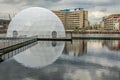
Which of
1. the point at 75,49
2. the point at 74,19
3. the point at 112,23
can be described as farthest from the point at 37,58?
the point at 112,23

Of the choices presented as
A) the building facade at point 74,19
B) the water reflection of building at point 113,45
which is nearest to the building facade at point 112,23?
the building facade at point 74,19

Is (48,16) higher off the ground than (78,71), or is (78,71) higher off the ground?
(48,16)

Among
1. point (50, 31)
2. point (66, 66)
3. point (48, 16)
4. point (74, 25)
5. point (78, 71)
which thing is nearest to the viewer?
point (78, 71)

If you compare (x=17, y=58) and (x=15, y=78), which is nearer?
(x=15, y=78)

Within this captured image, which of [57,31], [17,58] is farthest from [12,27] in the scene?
[17,58]

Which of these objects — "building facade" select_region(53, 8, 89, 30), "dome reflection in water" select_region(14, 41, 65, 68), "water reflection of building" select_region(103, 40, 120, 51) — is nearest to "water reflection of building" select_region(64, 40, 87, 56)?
"dome reflection in water" select_region(14, 41, 65, 68)

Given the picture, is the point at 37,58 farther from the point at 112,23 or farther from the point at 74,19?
the point at 112,23

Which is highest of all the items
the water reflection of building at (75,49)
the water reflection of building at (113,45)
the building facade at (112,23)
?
the building facade at (112,23)

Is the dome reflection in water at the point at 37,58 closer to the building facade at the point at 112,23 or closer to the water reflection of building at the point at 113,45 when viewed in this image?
the water reflection of building at the point at 113,45

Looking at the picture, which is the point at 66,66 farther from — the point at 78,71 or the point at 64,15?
the point at 64,15

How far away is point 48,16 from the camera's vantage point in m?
45.6

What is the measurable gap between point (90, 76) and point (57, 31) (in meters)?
31.1

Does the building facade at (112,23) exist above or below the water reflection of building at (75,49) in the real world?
above

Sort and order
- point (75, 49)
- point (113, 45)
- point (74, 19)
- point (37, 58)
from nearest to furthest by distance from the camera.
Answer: point (37, 58) → point (75, 49) → point (113, 45) → point (74, 19)
